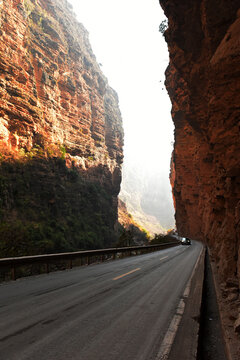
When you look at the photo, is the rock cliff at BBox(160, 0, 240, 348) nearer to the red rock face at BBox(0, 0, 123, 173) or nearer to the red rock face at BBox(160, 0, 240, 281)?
the red rock face at BBox(160, 0, 240, 281)

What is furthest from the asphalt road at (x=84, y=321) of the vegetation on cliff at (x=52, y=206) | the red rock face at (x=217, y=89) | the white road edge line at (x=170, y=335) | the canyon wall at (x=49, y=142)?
the vegetation on cliff at (x=52, y=206)

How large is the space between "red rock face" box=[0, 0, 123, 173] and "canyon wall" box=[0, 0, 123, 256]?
7.2 inches

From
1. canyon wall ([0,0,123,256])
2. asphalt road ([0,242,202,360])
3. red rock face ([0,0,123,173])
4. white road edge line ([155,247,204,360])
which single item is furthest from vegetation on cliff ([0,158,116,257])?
white road edge line ([155,247,204,360])

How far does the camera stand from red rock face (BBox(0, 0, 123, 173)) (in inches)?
1464

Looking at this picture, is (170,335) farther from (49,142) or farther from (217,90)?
(49,142)

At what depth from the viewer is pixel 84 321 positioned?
149 inches

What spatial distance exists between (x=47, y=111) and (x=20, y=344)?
156 ft

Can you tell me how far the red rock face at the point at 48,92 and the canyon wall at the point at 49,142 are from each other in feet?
0.60

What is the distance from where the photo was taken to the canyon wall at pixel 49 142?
108 ft

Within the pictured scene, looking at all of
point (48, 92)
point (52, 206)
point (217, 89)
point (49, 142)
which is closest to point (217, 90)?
point (217, 89)

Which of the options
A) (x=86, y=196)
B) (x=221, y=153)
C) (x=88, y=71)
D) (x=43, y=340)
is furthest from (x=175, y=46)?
(x=88, y=71)

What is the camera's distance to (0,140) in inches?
1294

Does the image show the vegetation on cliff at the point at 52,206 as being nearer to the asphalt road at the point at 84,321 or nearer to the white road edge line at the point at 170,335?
the asphalt road at the point at 84,321

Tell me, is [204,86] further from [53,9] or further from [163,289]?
[53,9]
